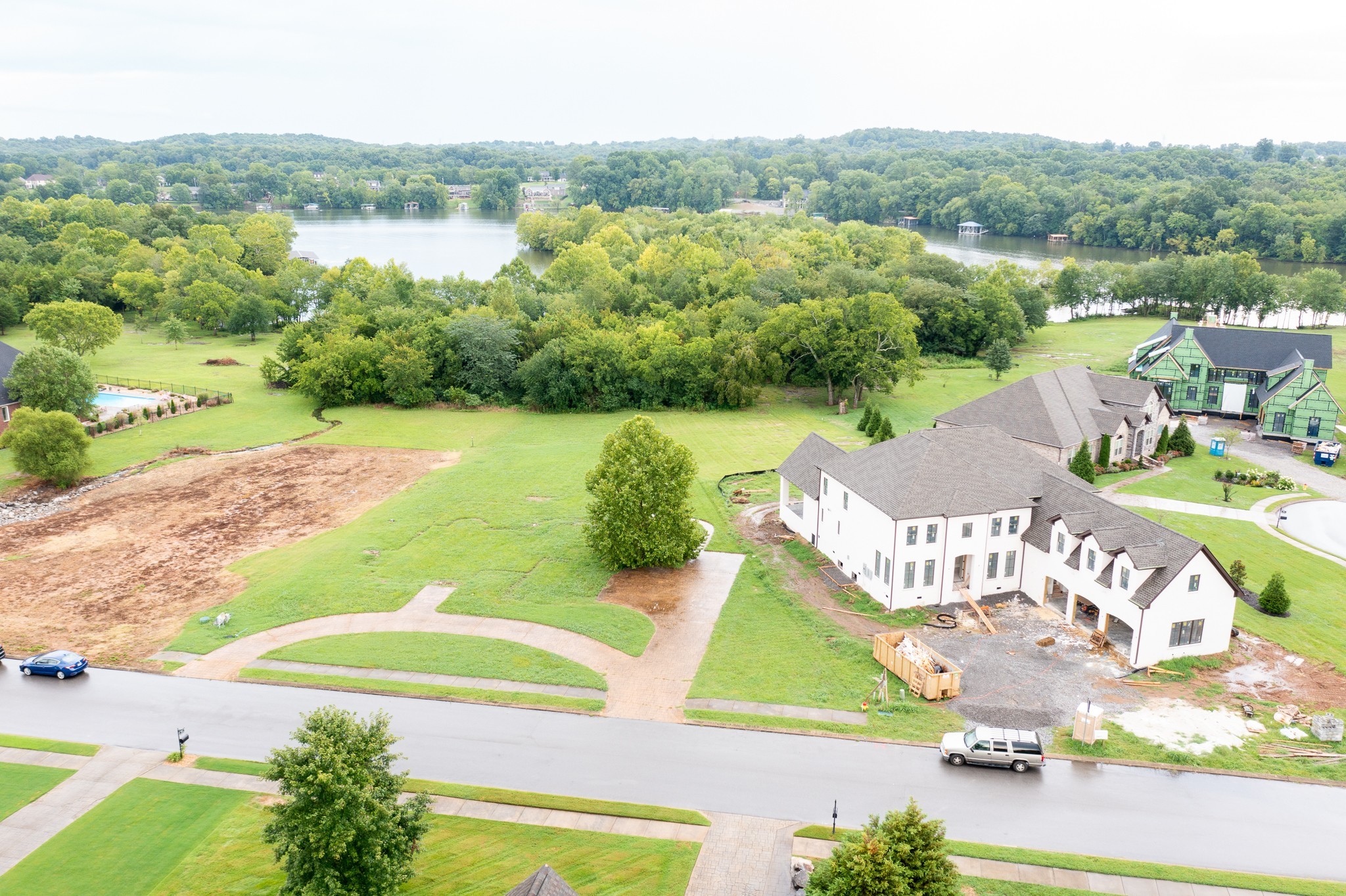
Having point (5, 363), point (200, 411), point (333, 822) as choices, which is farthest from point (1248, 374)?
point (5, 363)

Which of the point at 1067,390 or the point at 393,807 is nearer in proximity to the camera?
the point at 393,807

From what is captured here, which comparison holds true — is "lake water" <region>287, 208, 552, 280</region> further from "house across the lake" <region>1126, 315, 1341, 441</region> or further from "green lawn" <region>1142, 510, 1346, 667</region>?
"green lawn" <region>1142, 510, 1346, 667</region>

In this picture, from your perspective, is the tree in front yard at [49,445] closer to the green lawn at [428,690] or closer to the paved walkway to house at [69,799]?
the green lawn at [428,690]

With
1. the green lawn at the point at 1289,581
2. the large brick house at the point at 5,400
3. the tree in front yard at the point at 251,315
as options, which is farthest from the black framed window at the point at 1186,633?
the tree in front yard at the point at 251,315

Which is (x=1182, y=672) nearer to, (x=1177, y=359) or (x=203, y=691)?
(x=203, y=691)

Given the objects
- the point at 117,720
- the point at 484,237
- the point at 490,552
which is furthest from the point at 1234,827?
the point at 484,237

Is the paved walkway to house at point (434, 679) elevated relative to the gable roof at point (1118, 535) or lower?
lower
